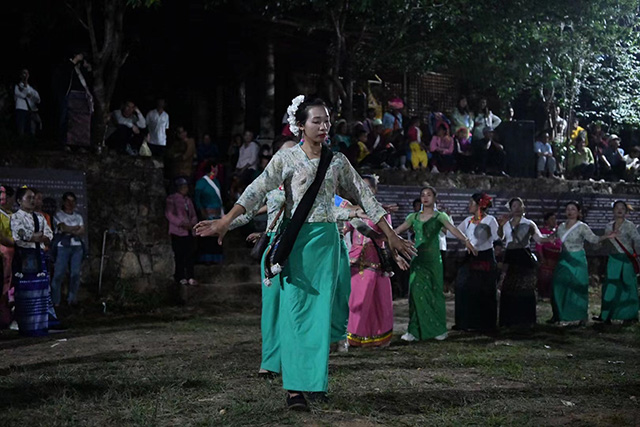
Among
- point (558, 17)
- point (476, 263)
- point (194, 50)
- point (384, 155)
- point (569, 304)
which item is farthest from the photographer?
point (194, 50)

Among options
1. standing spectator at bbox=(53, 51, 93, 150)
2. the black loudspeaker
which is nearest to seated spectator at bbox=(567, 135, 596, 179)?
the black loudspeaker

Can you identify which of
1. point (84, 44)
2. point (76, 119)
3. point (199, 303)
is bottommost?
point (199, 303)

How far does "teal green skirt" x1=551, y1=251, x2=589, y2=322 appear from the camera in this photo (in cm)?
1011

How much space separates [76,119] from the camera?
39.5ft

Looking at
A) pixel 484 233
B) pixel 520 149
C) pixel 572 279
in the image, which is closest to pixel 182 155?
pixel 484 233

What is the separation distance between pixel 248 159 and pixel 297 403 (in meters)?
9.74

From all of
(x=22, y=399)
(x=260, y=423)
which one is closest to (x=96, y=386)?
(x=22, y=399)

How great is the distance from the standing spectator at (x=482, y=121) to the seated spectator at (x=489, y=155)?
0.14 m

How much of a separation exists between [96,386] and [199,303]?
6.41m

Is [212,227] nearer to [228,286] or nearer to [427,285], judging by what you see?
[427,285]

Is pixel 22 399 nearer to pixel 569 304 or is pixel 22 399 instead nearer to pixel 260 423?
pixel 260 423

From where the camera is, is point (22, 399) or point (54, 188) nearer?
point (22, 399)

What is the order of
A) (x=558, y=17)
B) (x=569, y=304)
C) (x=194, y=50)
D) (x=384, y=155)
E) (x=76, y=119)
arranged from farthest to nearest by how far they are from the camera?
(x=194, y=50)
(x=558, y=17)
(x=384, y=155)
(x=76, y=119)
(x=569, y=304)

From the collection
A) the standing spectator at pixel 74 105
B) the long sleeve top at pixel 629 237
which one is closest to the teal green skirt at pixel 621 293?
the long sleeve top at pixel 629 237
